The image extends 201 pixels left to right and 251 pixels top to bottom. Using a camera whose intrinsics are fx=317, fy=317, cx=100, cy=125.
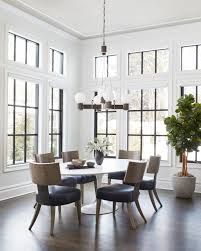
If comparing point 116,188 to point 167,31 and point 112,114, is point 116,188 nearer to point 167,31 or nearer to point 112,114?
point 112,114

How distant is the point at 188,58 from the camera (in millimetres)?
6676

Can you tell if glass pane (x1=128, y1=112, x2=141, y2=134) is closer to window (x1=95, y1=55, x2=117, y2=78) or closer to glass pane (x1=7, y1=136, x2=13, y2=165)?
window (x1=95, y1=55, x2=117, y2=78)

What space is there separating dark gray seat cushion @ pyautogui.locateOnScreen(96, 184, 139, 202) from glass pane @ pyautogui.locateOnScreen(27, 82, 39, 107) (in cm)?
289

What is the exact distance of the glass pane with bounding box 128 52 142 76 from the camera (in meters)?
7.20

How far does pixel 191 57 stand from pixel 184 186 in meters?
2.69

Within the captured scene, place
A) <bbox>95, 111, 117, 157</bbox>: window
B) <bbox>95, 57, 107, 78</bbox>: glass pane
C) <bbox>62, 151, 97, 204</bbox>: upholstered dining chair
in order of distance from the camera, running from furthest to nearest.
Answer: <bbox>95, 57, 107, 78</bbox>: glass pane
<bbox>95, 111, 117, 157</bbox>: window
<bbox>62, 151, 97, 204</bbox>: upholstered dining chair

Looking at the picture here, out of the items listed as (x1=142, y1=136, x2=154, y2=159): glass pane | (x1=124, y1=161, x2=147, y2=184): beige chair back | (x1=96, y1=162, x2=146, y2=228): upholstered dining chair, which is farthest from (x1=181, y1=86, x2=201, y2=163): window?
(x1=124, y1=161, x2=147, y2=184): beige chair back

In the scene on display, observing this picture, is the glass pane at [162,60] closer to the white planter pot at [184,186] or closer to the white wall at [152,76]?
the white wall at [152,76]

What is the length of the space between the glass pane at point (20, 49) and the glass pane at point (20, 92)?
40 centimetres

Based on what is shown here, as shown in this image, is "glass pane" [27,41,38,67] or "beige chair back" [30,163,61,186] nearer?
"beige chair back" [30,163,61,186]

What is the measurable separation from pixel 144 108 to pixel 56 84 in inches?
80.3

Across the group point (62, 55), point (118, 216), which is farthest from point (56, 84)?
point (118, 216)

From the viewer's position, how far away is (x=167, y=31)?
6809mm

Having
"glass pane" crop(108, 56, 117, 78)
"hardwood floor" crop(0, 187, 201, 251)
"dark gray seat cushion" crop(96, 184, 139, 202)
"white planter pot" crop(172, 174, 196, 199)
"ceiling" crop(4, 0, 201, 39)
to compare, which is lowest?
"hardwood floor" crop(0, 187, 201, 251)
